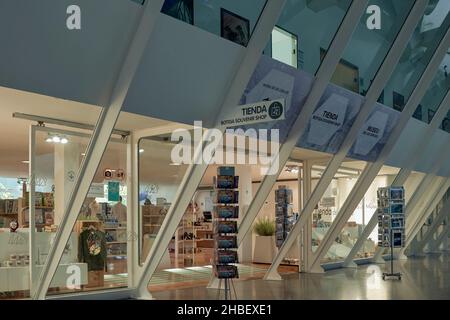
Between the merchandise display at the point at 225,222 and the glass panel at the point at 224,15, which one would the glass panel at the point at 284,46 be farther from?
the merchandise display at the point at 225,222

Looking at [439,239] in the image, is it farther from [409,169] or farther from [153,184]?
[153,184]

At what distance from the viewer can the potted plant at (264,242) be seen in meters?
15.4

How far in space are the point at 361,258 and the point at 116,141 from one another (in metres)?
8.71

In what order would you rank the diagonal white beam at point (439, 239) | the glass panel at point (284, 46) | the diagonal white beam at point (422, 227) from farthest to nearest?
the diagonal white beam at point (439, 239) → the diagonal white beam at point (422, 227) → the glass panel at point (284, 46)

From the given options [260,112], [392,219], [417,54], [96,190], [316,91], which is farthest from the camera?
[417,54]

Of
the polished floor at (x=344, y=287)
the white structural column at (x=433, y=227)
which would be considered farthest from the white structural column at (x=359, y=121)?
the white structural column at (x=433, y=227)

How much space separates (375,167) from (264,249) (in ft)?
15.1

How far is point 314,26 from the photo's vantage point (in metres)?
9.97

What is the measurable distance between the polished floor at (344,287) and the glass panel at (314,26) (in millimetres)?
3985

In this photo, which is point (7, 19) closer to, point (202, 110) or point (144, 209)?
point (202, 110)

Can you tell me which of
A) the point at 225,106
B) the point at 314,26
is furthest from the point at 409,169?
the point at 225,106

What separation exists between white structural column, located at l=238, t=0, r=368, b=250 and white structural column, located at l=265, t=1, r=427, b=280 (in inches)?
54.9
